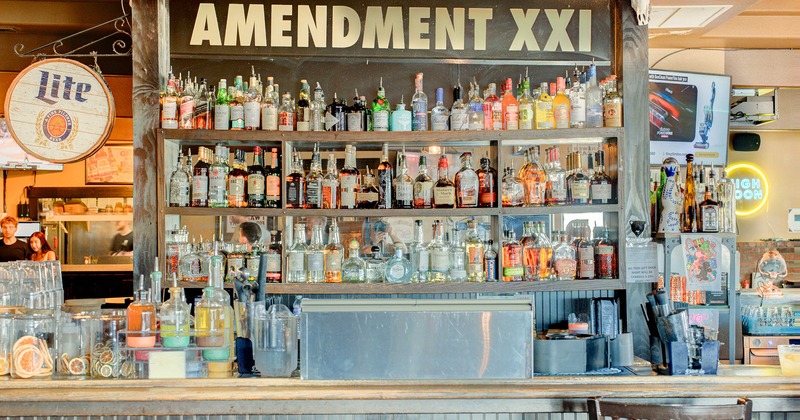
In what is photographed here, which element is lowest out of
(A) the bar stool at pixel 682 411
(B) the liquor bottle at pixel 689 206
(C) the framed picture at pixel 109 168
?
(A) the bar stool at pixel 682 411

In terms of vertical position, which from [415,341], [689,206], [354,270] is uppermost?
[689,206]

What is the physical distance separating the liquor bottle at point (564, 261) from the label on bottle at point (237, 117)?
1.76 m

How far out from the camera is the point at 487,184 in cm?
384

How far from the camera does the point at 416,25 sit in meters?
4.01

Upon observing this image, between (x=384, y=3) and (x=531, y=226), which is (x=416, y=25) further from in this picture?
(x=531, y=226)

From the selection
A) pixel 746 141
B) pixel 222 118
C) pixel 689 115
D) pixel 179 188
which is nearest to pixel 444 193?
pixel 222 118

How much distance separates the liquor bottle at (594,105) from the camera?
3.90 meters

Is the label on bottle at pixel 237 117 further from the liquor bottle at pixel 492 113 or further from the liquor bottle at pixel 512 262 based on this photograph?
the liquor bottle at pixel 512 262

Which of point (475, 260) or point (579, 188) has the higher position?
point (579, 188)

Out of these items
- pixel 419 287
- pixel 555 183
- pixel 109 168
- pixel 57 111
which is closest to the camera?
pixel 57 111

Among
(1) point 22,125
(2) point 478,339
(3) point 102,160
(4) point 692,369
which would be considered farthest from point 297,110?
(3) point 102,160

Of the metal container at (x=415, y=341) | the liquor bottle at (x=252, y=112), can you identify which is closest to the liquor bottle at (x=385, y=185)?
the liquor bottle at (x=252, y=112)

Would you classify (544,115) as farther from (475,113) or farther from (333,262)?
(333,262)

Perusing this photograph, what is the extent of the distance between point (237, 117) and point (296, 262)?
31.5 inches
